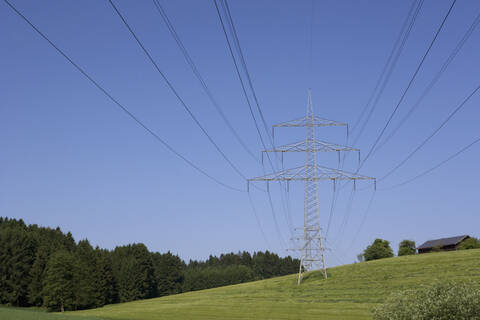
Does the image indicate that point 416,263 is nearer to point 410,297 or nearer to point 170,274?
point 410,297

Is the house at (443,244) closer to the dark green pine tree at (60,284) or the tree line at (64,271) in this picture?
the tree line at (64,271)

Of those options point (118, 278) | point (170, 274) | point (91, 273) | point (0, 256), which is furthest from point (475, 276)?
point (170, 274)

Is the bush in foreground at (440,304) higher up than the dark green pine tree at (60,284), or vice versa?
the dark green pine tree at (60,284)

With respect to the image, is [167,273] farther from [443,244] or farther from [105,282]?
[443,244]

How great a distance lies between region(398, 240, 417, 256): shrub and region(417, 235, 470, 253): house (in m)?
3.26

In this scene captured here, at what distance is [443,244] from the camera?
126 metres

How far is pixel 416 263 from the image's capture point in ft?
279

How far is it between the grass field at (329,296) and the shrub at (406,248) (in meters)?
43.9

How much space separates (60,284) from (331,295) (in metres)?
58.2

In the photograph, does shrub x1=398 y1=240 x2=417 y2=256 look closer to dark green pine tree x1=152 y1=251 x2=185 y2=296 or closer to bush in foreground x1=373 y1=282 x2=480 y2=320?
dark green pine tree x1=152 y1=251 x2=185 y2=296

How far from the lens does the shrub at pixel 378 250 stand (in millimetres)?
125312

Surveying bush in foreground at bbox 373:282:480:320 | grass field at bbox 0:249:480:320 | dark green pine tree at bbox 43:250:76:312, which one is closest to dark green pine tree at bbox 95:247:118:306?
dark green pine tree at bbox 43:250:76:312

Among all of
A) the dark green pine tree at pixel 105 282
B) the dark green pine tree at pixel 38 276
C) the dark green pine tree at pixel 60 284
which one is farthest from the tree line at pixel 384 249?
the dark green pine tree at pixel 38 276

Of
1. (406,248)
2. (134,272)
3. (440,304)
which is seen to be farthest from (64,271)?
(406,248)
